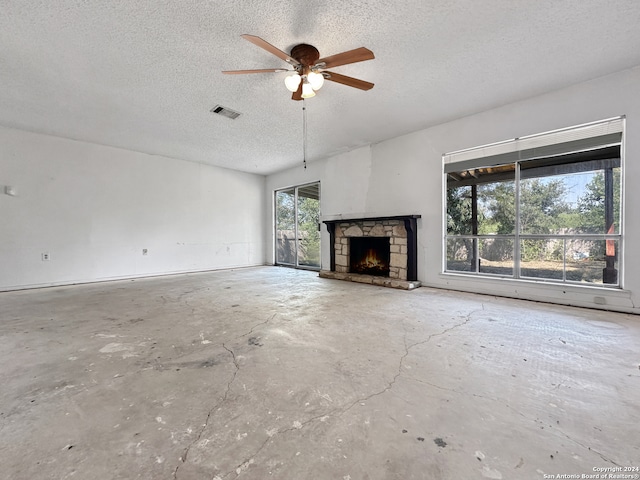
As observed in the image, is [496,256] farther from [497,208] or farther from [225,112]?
[225,112]

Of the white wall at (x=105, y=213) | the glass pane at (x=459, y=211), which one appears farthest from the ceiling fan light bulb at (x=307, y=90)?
the white wall at (x=105, y=213)

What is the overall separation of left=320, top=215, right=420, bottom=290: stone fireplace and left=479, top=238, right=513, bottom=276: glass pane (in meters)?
1.04

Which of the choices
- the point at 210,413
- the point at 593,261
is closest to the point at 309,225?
the point at 593,261

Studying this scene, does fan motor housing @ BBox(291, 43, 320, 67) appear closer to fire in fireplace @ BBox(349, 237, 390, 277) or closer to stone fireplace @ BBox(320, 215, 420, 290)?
stone fireplace @ BBox(320, 215, 420, 290)

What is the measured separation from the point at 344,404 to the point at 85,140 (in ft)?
21.2

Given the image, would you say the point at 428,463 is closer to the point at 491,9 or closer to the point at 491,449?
the point at 491,449

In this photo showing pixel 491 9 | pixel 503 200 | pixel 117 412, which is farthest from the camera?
pixel 503 200

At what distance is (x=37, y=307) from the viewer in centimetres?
340

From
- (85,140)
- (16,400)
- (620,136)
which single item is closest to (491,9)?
(620,136)

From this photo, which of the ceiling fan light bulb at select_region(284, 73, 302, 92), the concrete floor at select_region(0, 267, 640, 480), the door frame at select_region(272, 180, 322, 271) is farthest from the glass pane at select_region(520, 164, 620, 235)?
the door frame at select_region(272, 180, 322, 271)

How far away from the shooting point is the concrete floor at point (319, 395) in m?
1.07

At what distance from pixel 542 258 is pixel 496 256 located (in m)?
0.54

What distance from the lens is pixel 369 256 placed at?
5.55 meters

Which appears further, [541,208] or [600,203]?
[541,208]
